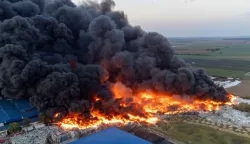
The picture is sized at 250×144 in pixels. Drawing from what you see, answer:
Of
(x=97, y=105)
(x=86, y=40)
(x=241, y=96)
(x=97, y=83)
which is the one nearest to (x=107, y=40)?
(x=86, y=40)

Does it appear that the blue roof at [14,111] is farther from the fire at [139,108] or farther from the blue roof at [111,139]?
the blue roof at [111,139]

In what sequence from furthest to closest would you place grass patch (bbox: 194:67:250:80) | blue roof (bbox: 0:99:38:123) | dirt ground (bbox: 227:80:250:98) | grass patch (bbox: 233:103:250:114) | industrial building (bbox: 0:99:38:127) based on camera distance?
grass patch (bbox: 194:67:250:80) < dirt ground (bbox: 227:80:250:98) < grass patch (bbox: 233:103:250:114) < blue roof (bbox: 0:99:38:123) < industrial building (bbox: 0:99:38:127)

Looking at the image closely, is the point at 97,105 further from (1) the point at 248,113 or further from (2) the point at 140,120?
(1) the point at 248,113

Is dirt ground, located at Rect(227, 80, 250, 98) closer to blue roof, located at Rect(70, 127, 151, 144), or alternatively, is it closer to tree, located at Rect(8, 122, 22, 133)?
blue roof, located at Rect(70, 127, 151, 144)

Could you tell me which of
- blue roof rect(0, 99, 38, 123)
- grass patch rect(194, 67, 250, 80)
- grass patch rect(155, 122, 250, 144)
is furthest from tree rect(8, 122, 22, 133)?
grass patch rect(194, 67, 250, 80)

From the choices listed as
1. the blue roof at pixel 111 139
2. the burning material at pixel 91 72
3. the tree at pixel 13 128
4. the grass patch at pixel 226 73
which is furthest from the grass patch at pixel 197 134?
the grass patch at pixel 226 73

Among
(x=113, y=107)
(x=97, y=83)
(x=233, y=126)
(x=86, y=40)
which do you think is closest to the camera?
(x=233, y=126)

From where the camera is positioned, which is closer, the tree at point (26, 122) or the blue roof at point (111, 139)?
the blue roof at point (111, 139)
